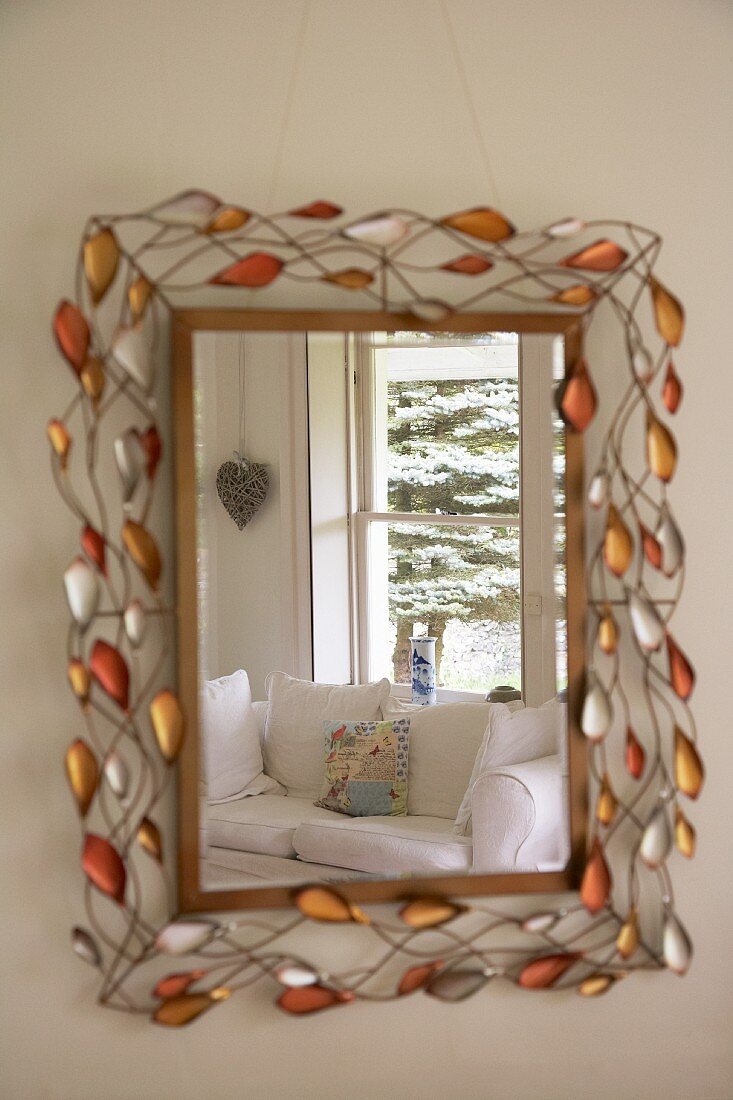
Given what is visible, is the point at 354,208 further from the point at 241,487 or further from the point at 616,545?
the point at 616,545

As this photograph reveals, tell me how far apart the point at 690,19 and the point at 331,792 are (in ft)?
4.85

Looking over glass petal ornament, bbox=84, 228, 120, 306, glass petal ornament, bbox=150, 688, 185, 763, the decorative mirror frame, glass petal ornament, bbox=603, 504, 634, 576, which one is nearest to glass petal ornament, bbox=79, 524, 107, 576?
the decorative mirror frame

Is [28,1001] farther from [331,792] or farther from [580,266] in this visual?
[580,266]

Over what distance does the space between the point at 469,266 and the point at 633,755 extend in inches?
33.5

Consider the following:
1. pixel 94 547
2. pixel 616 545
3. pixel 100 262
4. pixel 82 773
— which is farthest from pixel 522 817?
pixel 100 262

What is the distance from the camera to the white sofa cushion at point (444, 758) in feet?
5.64

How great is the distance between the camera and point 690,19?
5.46ft

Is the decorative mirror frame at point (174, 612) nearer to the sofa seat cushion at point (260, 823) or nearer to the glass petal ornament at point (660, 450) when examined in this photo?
the glass petal ornament at point (660, 450)

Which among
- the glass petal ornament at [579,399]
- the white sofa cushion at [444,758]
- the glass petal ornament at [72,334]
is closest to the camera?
the glass petal ornament at [72,334]

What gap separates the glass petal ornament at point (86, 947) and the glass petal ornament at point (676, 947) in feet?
3.03

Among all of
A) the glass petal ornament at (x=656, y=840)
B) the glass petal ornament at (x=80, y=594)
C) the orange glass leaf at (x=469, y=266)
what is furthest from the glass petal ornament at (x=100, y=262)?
the glass petal ornament at (x=656, y=840)

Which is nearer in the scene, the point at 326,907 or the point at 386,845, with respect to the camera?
the point at 326,907

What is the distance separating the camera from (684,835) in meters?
1.62

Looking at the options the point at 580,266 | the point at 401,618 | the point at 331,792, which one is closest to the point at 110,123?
the point at 580,266
